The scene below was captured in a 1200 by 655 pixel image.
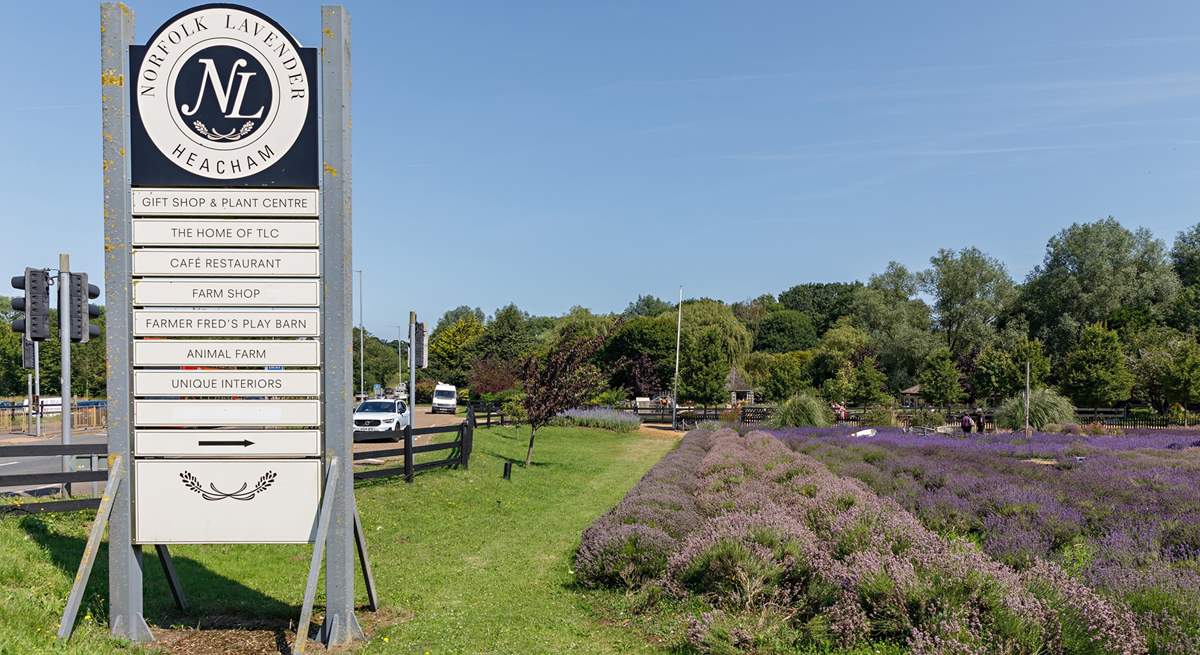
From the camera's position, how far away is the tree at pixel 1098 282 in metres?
62.3

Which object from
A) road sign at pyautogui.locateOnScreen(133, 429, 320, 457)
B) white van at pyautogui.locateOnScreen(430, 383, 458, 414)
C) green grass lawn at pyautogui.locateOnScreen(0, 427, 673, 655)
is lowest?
white van at pyautogui.locateOnScreen(430, 383, 458, 414)

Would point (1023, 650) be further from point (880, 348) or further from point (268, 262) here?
point (880, 348)

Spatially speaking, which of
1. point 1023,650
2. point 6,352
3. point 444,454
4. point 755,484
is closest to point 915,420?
point 444,454

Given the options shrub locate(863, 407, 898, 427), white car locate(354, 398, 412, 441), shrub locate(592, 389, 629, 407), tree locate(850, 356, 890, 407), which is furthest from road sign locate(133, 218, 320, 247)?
tree locate(850, 356, 890, 407)

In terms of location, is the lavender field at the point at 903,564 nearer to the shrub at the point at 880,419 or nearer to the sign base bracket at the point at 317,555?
the sign base bracket at the point at 317,555

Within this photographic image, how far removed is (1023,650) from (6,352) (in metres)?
77.7

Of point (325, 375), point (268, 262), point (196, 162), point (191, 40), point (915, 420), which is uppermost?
point (191, 40)

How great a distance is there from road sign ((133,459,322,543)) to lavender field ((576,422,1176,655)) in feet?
10.6

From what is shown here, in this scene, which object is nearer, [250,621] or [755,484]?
[250,621]

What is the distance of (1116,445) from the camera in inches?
947

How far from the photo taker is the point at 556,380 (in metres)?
22.3

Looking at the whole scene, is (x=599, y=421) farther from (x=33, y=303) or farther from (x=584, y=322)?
(x=584, y=322)

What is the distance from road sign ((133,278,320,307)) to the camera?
20.6ft

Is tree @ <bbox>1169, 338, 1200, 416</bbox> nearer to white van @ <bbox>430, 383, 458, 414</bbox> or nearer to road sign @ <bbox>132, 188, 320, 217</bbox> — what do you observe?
white van @ <bbox>430, 383, 458, 414</bbox>
